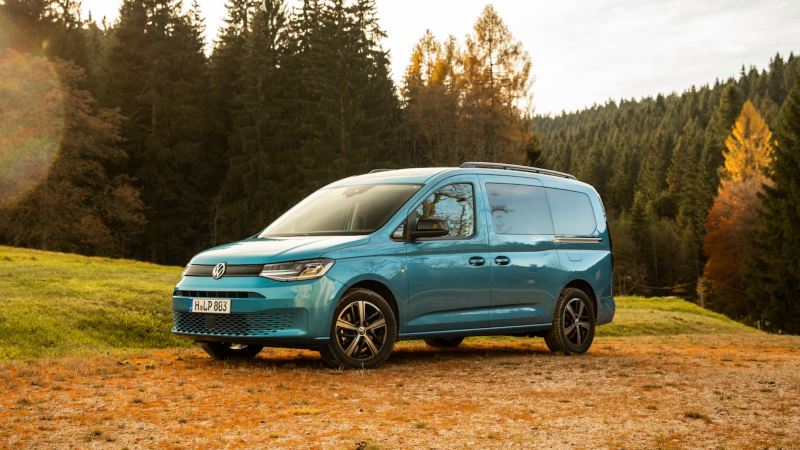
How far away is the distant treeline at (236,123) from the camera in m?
42.8

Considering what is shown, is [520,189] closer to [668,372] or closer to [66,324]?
[668,372]

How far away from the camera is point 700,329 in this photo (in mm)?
23969

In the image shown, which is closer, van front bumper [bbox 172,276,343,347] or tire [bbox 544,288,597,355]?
van front bumper [bbox 172,276,343,347]

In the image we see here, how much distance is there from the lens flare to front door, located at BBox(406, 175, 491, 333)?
35933 millimetres

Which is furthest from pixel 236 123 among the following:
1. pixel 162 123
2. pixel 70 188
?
pixel 70 188

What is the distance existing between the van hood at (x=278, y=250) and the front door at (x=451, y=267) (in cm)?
80

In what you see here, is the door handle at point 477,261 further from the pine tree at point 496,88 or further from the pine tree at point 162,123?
the pine tree at point 162,123

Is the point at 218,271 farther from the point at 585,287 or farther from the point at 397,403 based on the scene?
the point at 585,287

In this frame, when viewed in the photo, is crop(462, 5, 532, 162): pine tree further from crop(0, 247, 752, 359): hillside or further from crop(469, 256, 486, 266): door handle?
crop(469, 256, 486, 266): door handle

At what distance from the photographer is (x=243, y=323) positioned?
7.86 m

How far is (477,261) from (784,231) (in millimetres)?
45730

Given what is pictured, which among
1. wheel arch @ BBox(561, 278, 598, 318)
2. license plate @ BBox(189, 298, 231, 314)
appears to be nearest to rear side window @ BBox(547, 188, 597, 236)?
wheel arch @ BBox(561, 278, 598, 318)

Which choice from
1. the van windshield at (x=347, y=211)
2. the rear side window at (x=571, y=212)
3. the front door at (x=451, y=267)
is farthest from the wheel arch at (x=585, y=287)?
the van windshield at (x=347, y=211)

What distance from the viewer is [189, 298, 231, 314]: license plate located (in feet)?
26.0
